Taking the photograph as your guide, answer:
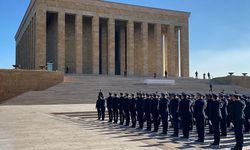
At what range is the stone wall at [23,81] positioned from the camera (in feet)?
92.6

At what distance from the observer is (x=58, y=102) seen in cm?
2608

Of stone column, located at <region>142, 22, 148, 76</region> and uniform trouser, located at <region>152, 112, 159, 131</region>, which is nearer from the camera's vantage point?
uniform trouser, located at <region>152, 112, 159, 131</region>

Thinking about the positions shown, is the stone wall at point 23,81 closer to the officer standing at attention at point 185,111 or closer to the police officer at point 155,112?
the police officer at point 155,112

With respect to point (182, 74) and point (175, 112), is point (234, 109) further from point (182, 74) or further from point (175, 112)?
point (182, 74)

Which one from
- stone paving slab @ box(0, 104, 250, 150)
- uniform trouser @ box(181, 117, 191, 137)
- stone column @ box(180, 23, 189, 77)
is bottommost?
stone paving slab @ box(0, 104, 250, 150)

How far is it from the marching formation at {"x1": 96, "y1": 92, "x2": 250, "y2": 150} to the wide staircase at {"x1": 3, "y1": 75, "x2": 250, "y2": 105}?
41.0ft

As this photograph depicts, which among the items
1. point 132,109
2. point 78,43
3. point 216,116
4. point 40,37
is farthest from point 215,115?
point 78,43

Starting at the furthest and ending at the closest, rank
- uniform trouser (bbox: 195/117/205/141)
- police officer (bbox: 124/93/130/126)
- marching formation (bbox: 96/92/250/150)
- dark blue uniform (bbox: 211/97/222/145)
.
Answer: police officer (bbox: 124/93/130/126)
uniform trouser (bbox: 195/117/205/141)
dark blue uniform (bbox: 211/97/222/145)
marching formation (bbox: 96/92/250/150)

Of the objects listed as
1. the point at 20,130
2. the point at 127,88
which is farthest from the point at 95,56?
the point at 20,130

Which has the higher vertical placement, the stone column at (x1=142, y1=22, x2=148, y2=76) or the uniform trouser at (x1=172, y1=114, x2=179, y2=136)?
the stone column at (x1=142, y1=22, x2=148, y2=76)

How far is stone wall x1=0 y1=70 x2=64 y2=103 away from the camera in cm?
2822

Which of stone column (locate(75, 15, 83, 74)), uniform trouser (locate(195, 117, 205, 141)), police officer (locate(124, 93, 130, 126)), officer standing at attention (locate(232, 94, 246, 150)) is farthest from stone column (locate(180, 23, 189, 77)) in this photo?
officer standing at attention (locate(232, 94, 246, 150))

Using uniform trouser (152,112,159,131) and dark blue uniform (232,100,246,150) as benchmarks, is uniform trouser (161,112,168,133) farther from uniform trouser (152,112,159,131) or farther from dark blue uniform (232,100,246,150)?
dark blue uniform (232,100,246,150)

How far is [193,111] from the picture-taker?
11.1 m
